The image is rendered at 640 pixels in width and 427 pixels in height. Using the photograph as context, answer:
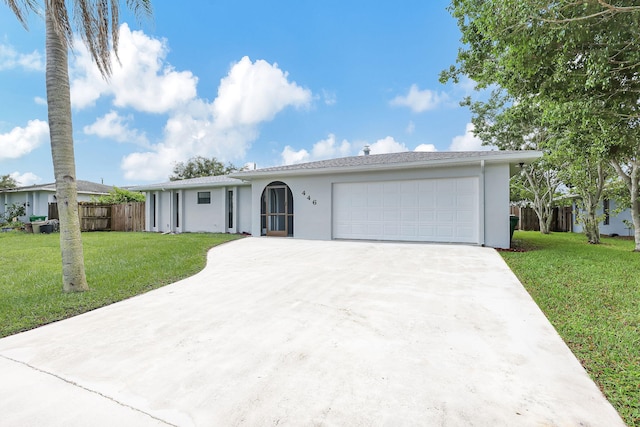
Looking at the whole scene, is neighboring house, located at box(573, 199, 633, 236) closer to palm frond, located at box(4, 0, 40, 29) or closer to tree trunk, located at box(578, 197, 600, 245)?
tree trunk, located at box(578, 197, 600, 245)

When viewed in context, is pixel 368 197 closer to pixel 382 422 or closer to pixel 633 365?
pixel 633 365

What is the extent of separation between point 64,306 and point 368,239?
8.97 m

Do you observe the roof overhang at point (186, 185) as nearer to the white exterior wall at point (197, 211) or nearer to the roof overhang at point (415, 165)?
the white exterior wall at point (197, 211)

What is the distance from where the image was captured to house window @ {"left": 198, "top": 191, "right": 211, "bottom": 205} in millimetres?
15641

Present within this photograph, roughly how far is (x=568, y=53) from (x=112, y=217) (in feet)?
68.5

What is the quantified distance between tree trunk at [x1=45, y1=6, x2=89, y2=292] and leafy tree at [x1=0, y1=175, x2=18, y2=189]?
33992mm

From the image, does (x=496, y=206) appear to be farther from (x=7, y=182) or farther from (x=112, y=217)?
(x=7, y=182)

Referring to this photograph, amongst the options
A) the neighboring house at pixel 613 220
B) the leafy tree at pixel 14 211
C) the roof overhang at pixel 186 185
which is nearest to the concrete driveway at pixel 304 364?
the roof overhang at pixel 186 185

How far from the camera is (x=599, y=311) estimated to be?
3848mm

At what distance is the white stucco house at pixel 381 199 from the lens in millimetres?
9656

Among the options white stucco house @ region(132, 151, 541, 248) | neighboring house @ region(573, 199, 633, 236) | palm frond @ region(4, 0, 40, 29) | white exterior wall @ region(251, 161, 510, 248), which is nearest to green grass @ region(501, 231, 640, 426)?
white exterior wall @ region(251, 161, 510, 248)

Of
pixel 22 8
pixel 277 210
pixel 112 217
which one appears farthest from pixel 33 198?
pixel 22 8

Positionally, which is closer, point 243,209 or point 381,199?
point 381,199

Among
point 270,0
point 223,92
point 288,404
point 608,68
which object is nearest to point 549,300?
point 288,404
